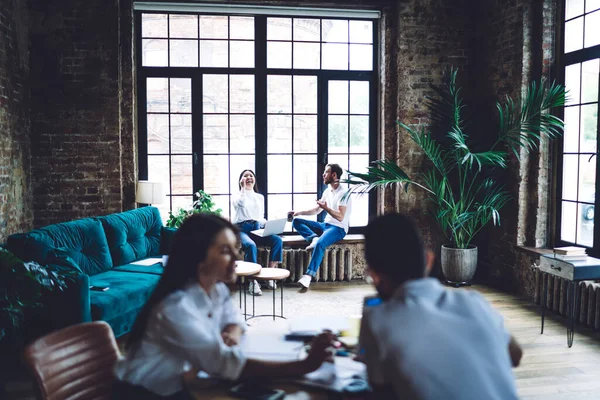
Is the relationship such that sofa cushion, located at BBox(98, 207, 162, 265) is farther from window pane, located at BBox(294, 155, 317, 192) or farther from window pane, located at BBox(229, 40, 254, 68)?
window pane, located at BBox(229, 40, 254, 68)

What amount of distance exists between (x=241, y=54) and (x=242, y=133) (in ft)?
3.25

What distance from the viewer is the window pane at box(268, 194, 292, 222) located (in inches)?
299

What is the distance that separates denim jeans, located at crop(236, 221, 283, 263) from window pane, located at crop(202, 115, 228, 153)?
114 centimetres

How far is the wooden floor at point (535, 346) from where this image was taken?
13.2 ft

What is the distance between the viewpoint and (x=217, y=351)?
1738 millimetres

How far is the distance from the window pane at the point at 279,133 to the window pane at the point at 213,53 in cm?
93

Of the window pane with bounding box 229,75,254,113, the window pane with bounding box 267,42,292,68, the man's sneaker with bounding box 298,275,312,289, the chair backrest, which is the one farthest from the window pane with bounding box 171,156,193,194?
the chair backrest

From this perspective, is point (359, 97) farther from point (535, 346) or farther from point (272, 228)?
point (535, 346)

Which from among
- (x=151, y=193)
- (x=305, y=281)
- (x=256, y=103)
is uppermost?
(x=256, y=103)

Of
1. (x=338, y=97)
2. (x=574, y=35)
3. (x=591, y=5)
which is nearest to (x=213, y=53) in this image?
(x=338, y=97)

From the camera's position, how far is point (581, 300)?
5555mm

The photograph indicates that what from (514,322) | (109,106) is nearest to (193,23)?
(109,106)

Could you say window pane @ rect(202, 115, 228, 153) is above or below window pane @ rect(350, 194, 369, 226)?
above

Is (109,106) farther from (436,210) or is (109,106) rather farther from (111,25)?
(436,210)
